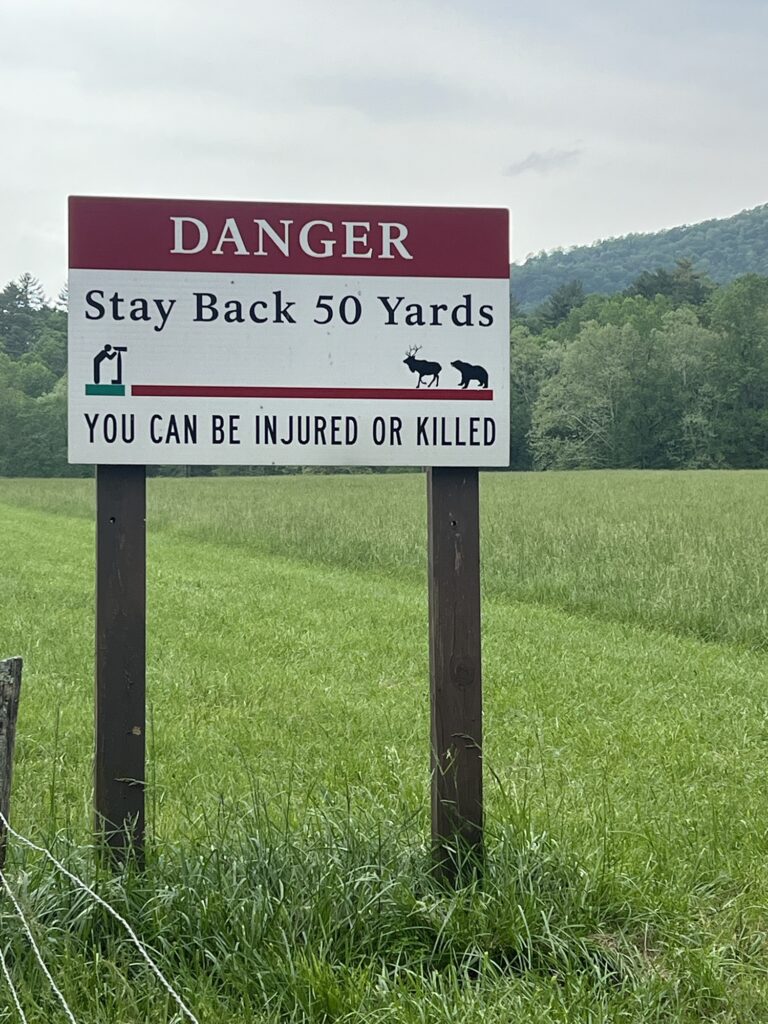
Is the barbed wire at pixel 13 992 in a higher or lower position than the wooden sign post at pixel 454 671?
lower

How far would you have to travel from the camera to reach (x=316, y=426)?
3334mm

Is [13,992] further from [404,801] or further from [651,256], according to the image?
[651,256]

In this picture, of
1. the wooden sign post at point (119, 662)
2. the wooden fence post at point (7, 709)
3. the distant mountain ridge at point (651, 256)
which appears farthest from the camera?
the distant mountain ridge at point (651, 256)

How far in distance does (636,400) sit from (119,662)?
76.3m

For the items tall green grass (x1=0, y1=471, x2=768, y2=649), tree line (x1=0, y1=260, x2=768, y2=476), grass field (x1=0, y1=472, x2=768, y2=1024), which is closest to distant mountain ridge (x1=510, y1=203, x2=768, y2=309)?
tree line (x1=0, y1=260, x2=768, y2=476)

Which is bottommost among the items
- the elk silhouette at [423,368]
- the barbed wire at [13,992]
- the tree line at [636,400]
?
the barbed wire at [13,992]

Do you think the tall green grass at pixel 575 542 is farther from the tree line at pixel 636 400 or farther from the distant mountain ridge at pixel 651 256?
the distant mountain ridge at pixel 651 256

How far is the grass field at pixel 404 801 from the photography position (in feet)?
9.12

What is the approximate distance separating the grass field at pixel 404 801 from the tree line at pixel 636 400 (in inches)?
2447

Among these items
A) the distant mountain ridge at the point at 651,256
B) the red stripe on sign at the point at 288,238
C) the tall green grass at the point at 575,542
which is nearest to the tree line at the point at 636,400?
the tall green grass at the point at 575,542

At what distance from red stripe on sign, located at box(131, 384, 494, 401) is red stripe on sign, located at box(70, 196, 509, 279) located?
350 millimetres

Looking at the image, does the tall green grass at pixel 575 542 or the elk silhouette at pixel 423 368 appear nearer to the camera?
the elk silhouette at pixel 423 368

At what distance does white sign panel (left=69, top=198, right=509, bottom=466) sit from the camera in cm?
325

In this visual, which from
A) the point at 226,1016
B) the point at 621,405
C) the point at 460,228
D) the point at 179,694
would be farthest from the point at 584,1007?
the point at 621,405
